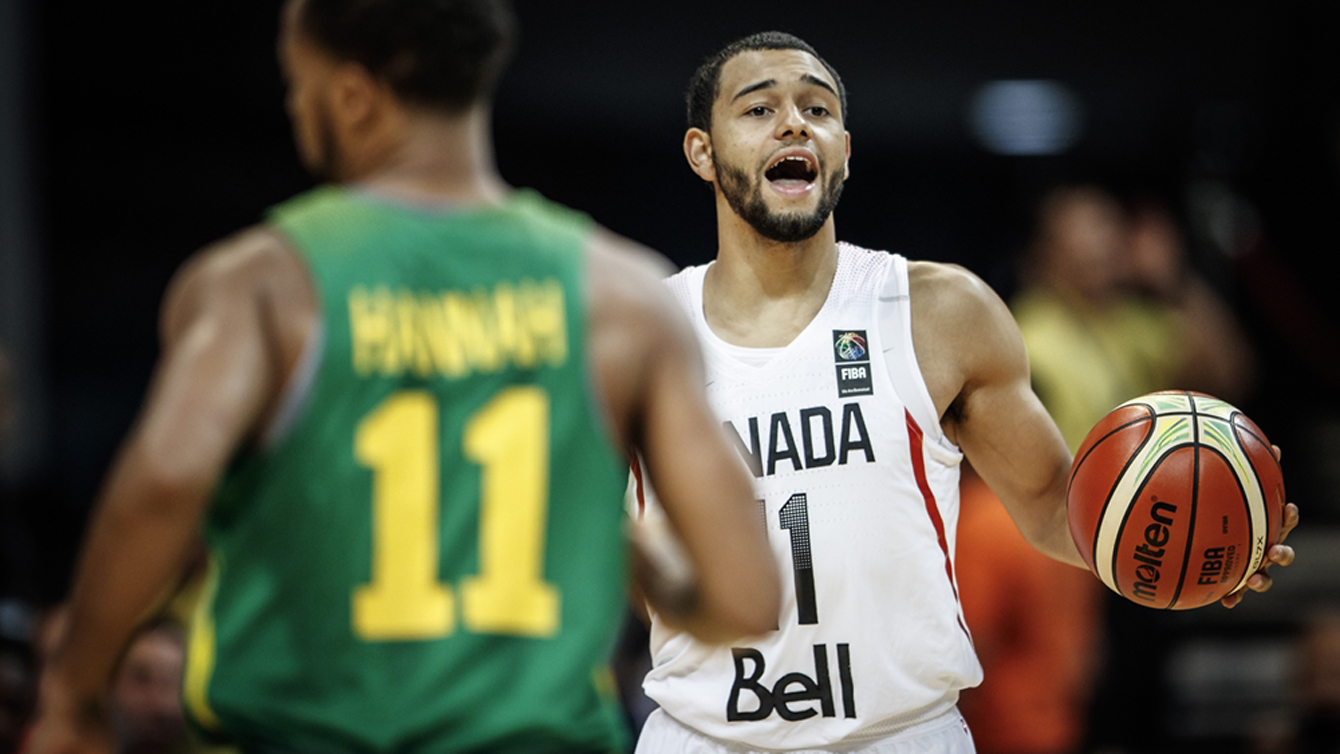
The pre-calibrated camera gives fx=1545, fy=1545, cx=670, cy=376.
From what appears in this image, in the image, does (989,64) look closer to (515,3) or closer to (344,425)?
(515,3)

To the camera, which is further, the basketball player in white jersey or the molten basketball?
the basketball player in white jersey

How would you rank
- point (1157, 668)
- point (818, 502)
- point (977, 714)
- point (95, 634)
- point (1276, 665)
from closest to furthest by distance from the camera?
point (95, 634) < point (818, 502) < point (977, 714) < point (1157, 668) < point (1276, 665)

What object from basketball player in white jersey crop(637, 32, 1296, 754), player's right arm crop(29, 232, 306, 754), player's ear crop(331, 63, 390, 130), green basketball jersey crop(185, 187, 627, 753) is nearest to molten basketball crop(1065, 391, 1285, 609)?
basketball player in white jersey crop(637, 32, 1296, 754)

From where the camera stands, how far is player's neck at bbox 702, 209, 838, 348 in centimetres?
400

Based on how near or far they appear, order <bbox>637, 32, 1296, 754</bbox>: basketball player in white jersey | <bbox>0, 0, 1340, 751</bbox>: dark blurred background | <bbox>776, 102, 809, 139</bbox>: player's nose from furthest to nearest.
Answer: <bbox>0, 0, 1340, 751</bbox>: dark blurred background
<bbox>776, 102, 809, 139</bbox>: player's nose
<bbox>637, 32, 1296, 754</bbox>: basketball player in white jersey

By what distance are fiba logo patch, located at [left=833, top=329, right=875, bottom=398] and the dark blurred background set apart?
22.2ft

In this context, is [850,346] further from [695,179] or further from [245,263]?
[695,179]

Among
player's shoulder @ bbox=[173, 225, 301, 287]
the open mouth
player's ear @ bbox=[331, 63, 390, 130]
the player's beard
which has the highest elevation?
player's ear @ bbox=[331, 63, 390, 130]

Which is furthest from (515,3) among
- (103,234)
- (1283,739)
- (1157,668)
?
(1283,739)

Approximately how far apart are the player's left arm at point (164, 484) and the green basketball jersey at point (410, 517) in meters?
0.09

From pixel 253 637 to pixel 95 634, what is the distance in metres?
0.21

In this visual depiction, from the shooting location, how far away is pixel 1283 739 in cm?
719

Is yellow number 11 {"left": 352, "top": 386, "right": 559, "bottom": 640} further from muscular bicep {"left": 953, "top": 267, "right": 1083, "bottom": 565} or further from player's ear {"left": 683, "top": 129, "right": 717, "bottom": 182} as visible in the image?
player's ear {"left": 683, "top": 129, "right": 717, "bottom": 182}

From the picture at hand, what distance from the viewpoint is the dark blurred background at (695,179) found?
36.0 feet
